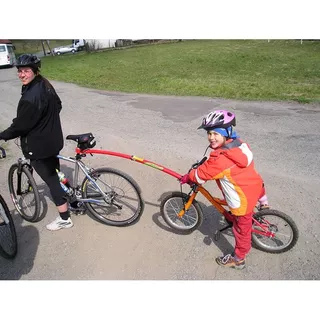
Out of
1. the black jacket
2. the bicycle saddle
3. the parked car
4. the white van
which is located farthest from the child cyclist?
the parked car

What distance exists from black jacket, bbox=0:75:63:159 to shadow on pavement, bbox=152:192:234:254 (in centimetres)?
165

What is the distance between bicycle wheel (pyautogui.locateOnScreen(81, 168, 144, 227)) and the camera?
11.1 feet

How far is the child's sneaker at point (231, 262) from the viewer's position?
295 centimetres

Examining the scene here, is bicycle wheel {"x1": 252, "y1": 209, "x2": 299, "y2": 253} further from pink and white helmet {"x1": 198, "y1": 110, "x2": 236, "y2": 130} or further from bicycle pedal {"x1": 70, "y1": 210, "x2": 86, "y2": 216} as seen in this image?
bicycle pedal {"x1": 70, "y1": 210, "x2": 86, "y2": 216}

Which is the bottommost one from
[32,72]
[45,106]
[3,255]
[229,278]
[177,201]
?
[229,278]

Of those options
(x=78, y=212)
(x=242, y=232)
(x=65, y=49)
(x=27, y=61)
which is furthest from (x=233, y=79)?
(x=65, y=49)

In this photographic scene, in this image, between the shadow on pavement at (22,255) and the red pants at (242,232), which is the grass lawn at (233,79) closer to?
the red pants at (242,232)

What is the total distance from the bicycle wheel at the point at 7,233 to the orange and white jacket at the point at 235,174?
2263 mm

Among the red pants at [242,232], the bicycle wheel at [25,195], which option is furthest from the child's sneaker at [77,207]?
the red pants at [242,232]

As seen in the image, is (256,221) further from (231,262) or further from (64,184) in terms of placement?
(64,184)

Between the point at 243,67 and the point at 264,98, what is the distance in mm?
8211

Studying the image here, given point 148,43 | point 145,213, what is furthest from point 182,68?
point 148,43

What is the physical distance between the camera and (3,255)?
3088mm

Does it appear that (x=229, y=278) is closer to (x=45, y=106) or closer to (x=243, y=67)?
(x=45, y=106)
